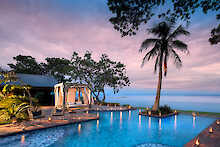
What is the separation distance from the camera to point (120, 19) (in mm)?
4301

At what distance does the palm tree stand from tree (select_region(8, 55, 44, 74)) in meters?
29.0

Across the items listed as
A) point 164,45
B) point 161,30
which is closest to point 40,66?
point 161,30

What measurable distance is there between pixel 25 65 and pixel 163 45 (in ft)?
110

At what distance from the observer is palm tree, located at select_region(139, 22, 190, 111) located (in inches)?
584

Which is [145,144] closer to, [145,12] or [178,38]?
[145,12]

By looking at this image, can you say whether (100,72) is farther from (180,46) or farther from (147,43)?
(180,46)

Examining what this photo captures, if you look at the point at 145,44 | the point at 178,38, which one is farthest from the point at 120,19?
the point at 178,38

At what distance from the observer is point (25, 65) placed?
30594mm

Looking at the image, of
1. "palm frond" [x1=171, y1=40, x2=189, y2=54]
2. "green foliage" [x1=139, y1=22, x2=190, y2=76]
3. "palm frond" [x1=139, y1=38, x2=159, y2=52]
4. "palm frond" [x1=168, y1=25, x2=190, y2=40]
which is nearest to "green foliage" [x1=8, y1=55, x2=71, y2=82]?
"palm frond" [x1=139, y1=38, x2=159, y2=52]

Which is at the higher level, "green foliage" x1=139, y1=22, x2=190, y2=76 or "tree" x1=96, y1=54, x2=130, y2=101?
"green foliage" x1=139, y1=22, x2=190, y2=76

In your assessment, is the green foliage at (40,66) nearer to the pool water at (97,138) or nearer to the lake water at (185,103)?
the pool water at (97,138)

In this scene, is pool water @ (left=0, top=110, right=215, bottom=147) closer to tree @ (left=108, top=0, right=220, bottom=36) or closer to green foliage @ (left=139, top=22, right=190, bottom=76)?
tree @ (left=108, top=0, right=220, bottom=36)

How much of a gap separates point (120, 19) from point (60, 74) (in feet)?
96.6

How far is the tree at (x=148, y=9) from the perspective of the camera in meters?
3.67
